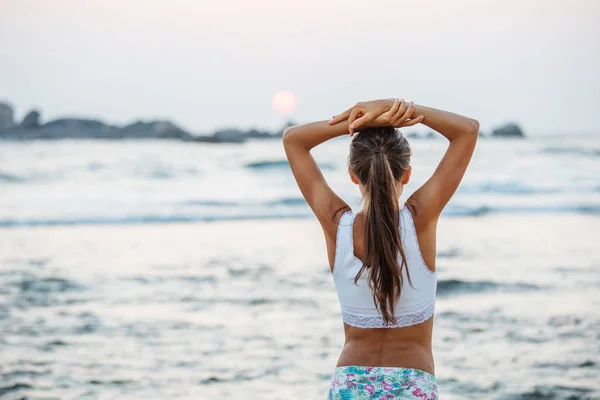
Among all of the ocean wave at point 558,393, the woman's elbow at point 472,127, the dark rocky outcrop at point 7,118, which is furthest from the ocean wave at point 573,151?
the woman's elbow at point 472,127

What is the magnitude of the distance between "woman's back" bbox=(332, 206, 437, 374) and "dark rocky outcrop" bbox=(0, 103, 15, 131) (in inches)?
1561

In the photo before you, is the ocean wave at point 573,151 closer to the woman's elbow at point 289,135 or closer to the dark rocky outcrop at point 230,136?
the dark rocky outcrop at point 230,136

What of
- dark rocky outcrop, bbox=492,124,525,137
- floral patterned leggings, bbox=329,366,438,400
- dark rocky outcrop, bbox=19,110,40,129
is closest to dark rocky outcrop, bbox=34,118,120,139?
dark rocky outcrop, bbox=19,110,40,129

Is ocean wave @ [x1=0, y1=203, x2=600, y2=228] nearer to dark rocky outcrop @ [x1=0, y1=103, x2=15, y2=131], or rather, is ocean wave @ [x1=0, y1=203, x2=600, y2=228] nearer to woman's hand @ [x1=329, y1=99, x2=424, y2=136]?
woman's hand @ [x1=329, y1=99, x2=424, y2=136]

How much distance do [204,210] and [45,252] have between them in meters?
5.43

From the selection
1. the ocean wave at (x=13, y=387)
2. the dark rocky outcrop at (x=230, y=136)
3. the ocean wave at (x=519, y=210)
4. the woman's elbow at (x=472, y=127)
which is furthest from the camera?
the dark rocky outcrop at (x=230, y=136)

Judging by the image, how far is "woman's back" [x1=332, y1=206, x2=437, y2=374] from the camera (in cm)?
211

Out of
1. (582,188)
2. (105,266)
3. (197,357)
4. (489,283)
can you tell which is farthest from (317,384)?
(582,188)

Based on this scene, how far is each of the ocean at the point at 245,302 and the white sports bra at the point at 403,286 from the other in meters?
2.39

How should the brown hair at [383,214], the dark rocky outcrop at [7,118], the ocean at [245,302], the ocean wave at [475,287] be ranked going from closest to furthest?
1. the brown hair at [383,214]
2. the ocean at [245,302]
3. the ocean wave at [475,287]
4. the dark rocky outcrop at [7,118]

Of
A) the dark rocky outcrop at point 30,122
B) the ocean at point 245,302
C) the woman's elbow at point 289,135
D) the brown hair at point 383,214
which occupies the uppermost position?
the dark rocky outcrop at point 30,122

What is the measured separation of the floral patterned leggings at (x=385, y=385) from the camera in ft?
6.81

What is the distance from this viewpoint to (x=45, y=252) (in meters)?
9.04

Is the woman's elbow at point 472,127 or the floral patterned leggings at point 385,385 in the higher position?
the woman's elbow at point 472,127
